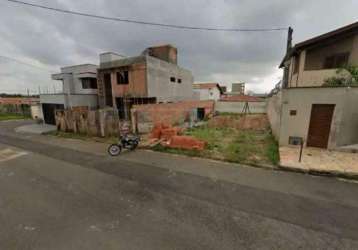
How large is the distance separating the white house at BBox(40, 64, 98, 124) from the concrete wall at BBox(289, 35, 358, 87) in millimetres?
19334

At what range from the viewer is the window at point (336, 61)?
32.5 ft

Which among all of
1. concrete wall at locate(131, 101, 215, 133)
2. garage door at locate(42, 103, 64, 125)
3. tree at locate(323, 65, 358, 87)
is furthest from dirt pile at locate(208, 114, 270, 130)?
garage door at locate(42, 103, 64, 125)

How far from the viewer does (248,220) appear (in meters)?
3.26

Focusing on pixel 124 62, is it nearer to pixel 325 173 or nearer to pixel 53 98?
pixel 53 98

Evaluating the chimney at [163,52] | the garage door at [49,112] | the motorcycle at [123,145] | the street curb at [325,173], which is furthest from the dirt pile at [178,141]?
the garage door at [49,112]

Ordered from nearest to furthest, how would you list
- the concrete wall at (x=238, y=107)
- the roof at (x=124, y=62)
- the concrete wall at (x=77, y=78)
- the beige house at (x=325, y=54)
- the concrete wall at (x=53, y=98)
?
the beige house at (x=325, y=54) < the roof at (x=124, y=62) < the concrete wall at (x=53, y=98) < the concrete wall at (x=77, y=78) < the concrete wall at (x=238, y=107)

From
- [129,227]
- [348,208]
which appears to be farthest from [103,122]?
[348,208]

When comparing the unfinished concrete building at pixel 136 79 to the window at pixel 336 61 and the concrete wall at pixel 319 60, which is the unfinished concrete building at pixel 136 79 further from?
the window at pixel 336 61

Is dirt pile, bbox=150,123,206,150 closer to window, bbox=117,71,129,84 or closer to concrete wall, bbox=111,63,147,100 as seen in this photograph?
concrete wall, bbox=111,63,147,100

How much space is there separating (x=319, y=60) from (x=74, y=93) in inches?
898

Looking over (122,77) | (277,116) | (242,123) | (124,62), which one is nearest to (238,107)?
(242,123)

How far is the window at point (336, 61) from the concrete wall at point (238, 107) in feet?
36.4

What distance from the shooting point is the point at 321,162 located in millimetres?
5949

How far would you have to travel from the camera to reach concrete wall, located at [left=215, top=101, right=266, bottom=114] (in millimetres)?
21922
